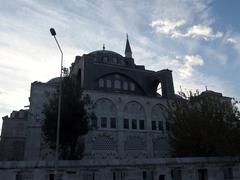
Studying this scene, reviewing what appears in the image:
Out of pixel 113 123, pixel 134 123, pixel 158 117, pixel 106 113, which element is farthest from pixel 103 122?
pixel 158 117

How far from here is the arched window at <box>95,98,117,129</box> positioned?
34.4m

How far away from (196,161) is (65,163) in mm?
8601

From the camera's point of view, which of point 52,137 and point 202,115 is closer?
point 202,115

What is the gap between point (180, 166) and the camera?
612 inches

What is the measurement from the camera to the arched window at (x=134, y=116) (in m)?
36.0

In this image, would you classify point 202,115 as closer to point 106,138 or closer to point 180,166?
point 180,166

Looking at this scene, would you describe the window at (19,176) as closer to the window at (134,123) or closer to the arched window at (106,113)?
the arched window at (106,113)

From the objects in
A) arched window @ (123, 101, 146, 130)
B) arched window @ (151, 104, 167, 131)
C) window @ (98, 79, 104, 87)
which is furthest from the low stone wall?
window @ (98, 79, 104, 87)

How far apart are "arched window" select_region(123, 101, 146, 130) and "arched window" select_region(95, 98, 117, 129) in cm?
182

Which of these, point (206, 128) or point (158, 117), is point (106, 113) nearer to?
point (158, 117)

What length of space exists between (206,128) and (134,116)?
59.7 feet

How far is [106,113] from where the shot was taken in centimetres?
3509

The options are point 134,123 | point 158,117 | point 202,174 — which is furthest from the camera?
point 158,117

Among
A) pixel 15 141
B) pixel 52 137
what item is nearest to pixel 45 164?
pixel 52 137
